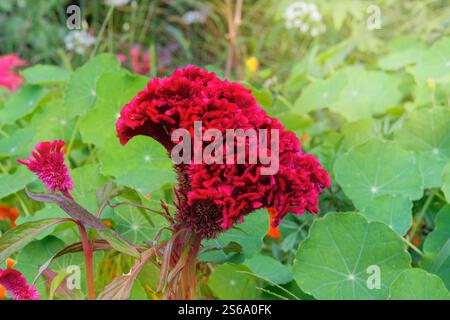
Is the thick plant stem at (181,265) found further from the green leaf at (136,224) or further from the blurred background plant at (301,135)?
the green leaf at (136,224)

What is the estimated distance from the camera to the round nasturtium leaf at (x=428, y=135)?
154 centimetres

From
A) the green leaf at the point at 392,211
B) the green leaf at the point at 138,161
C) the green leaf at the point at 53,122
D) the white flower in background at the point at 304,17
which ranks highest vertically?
the white flower in background at the point at 304,17

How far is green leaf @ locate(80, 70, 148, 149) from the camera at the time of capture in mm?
1556

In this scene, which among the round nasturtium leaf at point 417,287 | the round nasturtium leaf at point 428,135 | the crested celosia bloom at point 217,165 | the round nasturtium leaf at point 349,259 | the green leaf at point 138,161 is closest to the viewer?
the crested celosia bloom at point 217,165

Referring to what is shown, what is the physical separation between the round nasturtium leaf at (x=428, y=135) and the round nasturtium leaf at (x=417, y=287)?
0.53 metres

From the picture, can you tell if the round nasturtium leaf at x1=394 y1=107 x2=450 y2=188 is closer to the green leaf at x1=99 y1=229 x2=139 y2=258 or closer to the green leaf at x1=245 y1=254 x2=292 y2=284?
the green leaf at x1=245 y1=254 x2=292 y2=284

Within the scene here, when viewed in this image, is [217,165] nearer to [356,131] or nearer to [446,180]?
[446,180]

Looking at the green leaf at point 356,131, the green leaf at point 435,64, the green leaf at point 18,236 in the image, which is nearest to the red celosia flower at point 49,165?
the green leaf at point 18,236

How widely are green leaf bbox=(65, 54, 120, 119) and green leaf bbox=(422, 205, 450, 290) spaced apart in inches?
34.4

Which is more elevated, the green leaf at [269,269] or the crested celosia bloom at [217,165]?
the crested celosia bloom at [217,165]

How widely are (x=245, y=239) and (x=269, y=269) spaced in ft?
0.45

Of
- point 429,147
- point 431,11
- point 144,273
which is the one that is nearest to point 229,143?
point 144,273

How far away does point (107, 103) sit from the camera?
5.14ft
